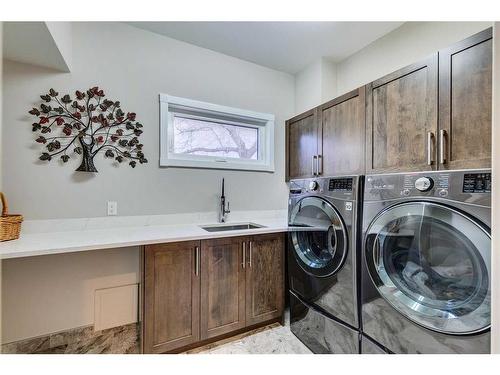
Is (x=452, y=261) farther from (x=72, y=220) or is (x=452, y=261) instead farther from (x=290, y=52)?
(x=72, y=220)

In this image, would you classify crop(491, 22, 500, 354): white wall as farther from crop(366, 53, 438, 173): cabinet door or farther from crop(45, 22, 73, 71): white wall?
crop(45, 22, 73, 71): white wall

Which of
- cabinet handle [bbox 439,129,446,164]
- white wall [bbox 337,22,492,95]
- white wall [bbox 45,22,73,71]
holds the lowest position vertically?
cabinet handle [bbox 439,129,446,164]

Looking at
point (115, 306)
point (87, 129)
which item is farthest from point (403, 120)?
point (115, 306)

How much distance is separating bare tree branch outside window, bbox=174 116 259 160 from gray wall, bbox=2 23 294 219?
0.21 meters

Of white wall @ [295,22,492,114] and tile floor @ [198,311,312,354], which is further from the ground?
→ white wall @ [295,22,492,114]

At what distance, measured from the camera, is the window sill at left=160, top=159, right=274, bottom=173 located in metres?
2.08

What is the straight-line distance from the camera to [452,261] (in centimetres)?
105

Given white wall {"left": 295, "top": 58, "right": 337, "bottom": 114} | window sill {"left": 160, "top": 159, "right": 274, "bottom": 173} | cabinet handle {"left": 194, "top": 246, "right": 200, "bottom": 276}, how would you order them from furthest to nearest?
1. white wall {"left": 295, "top": 58, "right": 337, "bottom": 114}
2. window sill {"left": 160, "top": 159, "right": 274, "bottom": 173}
3. cabinet handle {"left": 194, "top": 246, "right": 200, "bottom": 276}

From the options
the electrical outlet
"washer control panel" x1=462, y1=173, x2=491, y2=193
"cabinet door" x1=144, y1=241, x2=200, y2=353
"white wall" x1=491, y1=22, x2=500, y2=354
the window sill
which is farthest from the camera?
the window sill

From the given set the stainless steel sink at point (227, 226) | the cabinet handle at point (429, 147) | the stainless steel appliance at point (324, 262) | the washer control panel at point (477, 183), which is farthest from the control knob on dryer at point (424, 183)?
the stainless steel sink at point (227, 226)

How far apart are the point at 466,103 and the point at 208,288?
1887 mm

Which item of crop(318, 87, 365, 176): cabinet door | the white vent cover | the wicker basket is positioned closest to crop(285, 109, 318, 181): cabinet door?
crop(318, 87, 365, 176): cabinet door

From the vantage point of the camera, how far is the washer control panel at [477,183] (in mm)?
932
